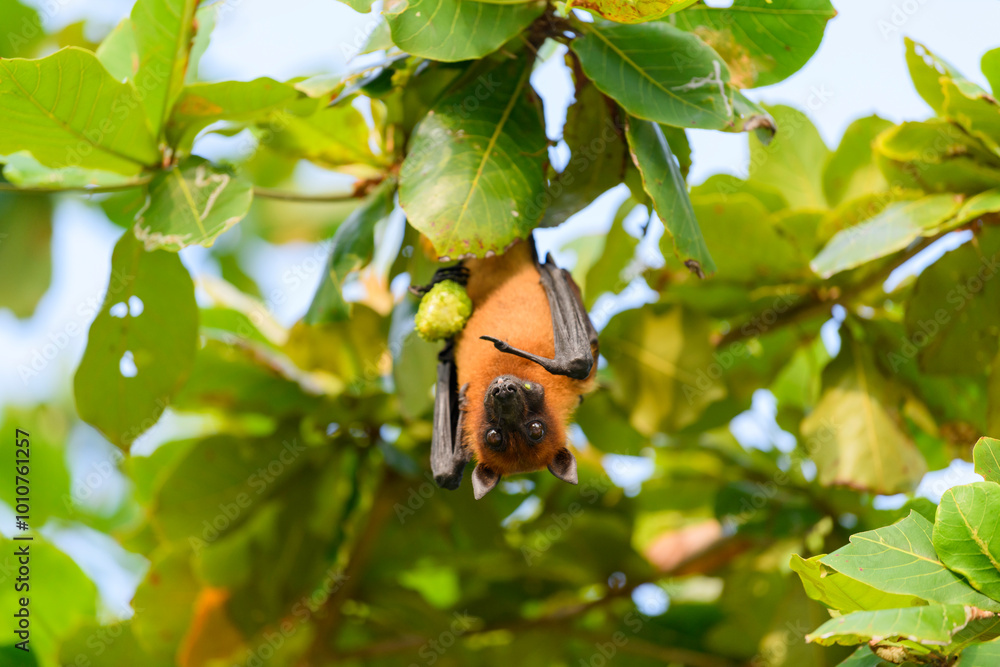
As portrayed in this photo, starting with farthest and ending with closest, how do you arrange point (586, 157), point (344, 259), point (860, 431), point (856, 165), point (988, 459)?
point (856, 165), point (860, 431), point (344, 259), point (586, 157), point (988, 459)

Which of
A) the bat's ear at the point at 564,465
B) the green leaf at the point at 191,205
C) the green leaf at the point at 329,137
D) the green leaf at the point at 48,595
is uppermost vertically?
the green leaf at the point at 191,205

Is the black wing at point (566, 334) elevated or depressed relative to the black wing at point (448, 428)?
elevated

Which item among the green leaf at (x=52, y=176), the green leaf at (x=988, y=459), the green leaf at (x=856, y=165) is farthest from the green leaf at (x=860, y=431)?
the green leaf at (x=52, y=176)

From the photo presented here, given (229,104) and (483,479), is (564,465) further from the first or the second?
(229,104)

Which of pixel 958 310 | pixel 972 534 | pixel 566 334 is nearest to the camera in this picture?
pixel 972 534

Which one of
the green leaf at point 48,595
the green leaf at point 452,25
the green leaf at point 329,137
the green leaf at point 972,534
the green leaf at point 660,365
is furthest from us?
the green leaf at point 48,595

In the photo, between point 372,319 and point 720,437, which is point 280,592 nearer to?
point 372,319

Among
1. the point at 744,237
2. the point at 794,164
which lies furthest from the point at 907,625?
the point at 794,164

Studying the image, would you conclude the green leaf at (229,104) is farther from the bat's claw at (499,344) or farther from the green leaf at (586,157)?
the bat's claw at (499,344)
